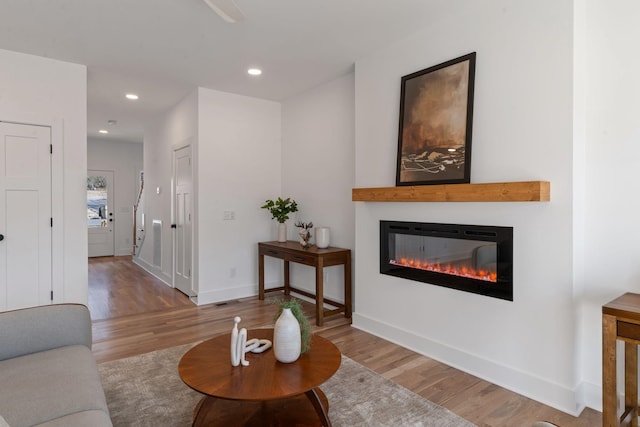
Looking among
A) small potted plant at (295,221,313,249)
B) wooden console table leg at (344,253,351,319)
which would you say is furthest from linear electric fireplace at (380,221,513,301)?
small potted plant at (295,221,313,249)

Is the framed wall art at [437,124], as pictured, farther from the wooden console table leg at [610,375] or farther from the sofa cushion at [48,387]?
the sofa cushion at [48,387]

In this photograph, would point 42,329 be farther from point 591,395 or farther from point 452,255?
point 591,395

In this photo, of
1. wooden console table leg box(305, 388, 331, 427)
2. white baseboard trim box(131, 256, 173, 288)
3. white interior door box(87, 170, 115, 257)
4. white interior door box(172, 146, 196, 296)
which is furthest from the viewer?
white interior door box(87, 170, 115, 257)

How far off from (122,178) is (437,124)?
26.3ft

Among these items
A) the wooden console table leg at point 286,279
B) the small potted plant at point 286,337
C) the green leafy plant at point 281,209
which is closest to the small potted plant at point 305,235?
the green leafy plant at point 281,209

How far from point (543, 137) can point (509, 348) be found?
140 centimetres

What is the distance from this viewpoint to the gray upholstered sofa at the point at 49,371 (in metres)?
1.37

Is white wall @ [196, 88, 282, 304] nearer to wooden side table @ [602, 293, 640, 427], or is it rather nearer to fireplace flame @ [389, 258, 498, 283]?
fireplace flame @ [389, 258, 498, 283]

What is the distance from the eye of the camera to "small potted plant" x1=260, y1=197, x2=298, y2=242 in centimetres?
468

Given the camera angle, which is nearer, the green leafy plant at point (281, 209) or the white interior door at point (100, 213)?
the green leafy plant at point (281, 209)

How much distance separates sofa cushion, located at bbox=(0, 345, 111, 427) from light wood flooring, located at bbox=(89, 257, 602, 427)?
1.23 meters

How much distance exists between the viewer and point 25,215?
3469 mm

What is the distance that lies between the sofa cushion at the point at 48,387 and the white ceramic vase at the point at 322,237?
2.51 meters

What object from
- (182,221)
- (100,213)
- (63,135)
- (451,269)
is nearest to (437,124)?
(451,269)
